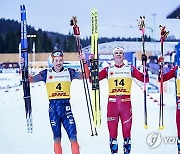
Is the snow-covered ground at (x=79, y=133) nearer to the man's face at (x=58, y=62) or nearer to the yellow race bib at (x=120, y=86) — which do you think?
the yellow race bib at (x=120, y=86)

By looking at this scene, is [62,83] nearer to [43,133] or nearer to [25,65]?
[25,65]

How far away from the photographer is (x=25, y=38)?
6035 mm

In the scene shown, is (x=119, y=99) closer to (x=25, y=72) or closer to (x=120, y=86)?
(x=120, y=86)

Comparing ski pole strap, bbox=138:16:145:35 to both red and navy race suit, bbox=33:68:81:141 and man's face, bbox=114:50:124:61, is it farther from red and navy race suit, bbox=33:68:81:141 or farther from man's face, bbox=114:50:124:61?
red and navy race suit, bbox=33:68:81:141

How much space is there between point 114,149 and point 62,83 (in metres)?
1.17

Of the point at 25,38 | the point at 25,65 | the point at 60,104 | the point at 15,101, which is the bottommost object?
the point at 15,101

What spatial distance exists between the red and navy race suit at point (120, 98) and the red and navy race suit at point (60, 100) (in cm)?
52

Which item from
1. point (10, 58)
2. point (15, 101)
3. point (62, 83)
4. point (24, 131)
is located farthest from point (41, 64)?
point (62, 83)

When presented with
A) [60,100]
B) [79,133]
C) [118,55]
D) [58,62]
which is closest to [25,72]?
[58,62]

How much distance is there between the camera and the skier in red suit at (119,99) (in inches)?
196

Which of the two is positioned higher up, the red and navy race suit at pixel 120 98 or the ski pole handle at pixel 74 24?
the ski pole handle at pixel 74 24

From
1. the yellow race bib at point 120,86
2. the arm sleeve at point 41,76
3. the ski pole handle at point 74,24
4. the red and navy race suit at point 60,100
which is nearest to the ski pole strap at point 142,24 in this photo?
the ski pole handle at point 74,24

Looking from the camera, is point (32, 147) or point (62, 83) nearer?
point (62, 83)

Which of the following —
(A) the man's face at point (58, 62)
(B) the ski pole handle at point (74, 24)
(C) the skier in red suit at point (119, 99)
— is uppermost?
(B) the ski pole handle at point (74, 24)
